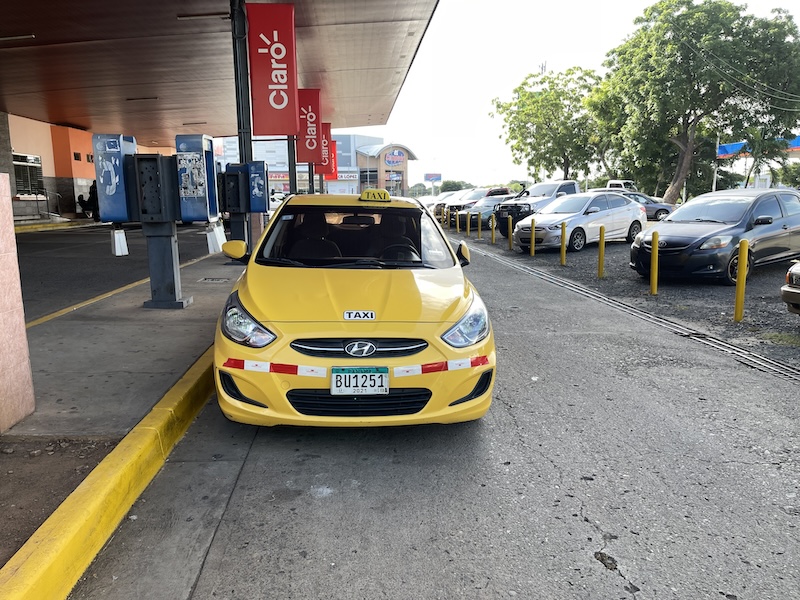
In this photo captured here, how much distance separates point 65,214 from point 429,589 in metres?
32.8

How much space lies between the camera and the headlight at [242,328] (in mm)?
3775

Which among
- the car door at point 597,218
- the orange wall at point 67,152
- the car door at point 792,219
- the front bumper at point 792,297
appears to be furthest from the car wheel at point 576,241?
the orange wall at point 67,152

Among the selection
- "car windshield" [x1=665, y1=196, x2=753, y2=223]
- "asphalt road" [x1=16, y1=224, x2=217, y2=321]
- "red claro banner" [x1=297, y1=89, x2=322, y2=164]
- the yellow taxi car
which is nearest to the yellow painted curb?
the yellow taxi car

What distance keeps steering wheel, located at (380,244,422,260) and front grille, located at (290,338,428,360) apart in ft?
4.82

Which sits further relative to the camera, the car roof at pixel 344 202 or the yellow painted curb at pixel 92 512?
the car roof at pixel 344 202

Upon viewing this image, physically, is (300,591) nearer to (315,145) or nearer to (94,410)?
(94,410)

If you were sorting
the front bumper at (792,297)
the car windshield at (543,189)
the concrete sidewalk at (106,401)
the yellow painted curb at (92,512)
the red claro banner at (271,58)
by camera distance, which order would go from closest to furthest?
the yellow painted curb at (92,512)
the concrete sidewalk at (106,401)
the front bumper at (792,297)
the red claro banner at (271,58)
the car windshield at (543,189)

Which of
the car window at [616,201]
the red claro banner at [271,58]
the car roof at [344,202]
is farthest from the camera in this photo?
the car window at [616,201]

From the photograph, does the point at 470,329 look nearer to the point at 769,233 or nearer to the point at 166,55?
the point at 769,233

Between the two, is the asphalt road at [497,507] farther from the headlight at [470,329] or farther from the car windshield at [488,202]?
the car windshield at [488,202]

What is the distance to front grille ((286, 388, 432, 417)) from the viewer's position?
3.66 metres

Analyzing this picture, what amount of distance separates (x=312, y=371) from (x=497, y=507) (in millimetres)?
1270

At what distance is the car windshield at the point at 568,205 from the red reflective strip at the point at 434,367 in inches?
523

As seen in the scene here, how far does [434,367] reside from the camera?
370cm
